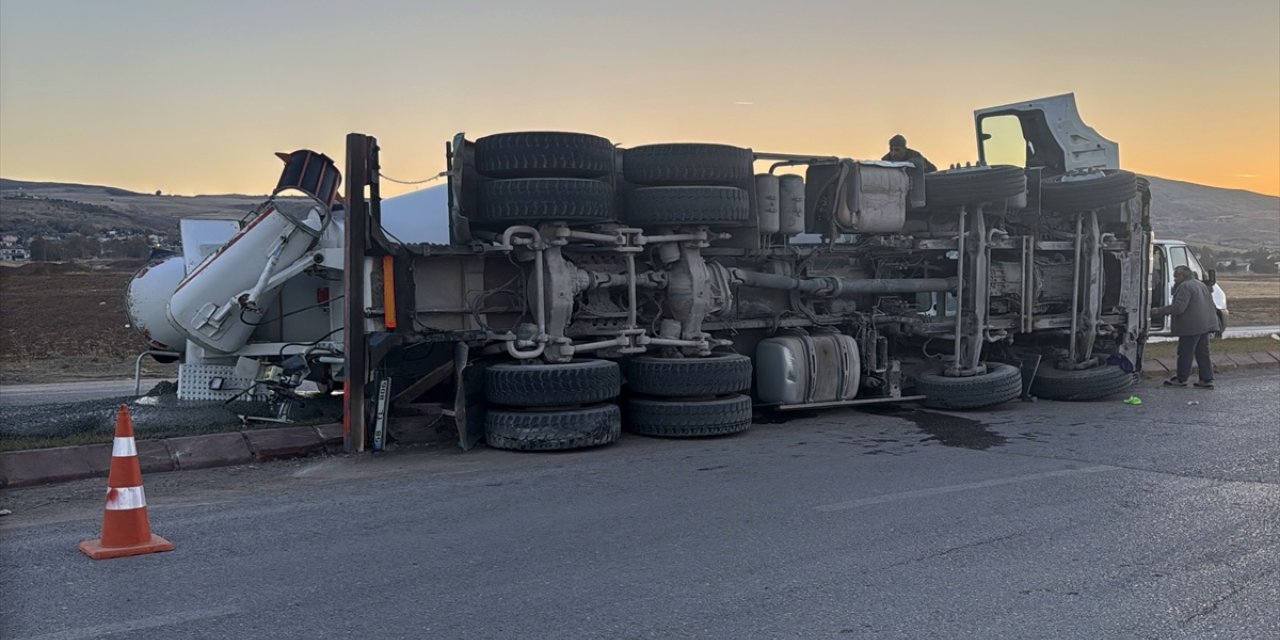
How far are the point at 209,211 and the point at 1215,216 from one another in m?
106

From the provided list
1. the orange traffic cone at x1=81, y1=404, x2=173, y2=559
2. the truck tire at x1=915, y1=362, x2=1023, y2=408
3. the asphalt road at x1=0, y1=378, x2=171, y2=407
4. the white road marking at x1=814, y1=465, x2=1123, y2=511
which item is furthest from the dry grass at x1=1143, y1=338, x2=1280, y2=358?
the orange traffic cone at x1=81, y1=404, x2=173, y2=559

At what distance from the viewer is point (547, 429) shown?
800 cm

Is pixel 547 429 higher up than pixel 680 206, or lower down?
lower down

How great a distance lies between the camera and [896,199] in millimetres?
10594

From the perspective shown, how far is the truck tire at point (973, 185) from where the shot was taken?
10.8 metres

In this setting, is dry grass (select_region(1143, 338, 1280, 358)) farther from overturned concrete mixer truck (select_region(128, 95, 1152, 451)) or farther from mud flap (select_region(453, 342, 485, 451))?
mud flap (select_region(453, 342, 485, 451))

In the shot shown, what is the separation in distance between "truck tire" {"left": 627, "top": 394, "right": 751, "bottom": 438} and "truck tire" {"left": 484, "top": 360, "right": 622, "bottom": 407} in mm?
630

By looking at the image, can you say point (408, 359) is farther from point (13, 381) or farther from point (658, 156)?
point (13, 381)

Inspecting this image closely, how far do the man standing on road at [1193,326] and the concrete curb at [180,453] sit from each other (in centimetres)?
1045

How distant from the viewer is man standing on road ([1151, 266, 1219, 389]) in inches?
523

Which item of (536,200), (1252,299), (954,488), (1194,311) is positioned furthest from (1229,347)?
(1252,299)

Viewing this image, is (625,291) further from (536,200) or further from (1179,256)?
(1179,256)

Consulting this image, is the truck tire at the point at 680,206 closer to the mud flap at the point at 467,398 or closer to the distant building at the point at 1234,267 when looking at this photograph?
the mud flap at the point at 467,398

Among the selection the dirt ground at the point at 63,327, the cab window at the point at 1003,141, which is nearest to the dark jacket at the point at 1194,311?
the cab window at the point at 1003,141
